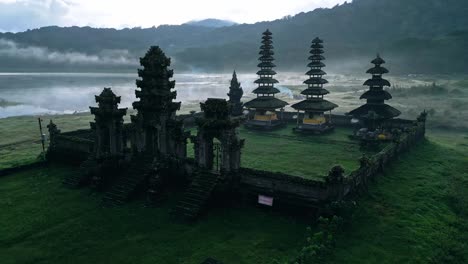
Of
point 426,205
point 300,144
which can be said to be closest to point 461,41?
point 300,144

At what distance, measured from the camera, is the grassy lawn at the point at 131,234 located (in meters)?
18.1

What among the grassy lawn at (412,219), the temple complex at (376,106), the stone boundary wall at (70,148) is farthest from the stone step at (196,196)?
the temple complex at (376,106)

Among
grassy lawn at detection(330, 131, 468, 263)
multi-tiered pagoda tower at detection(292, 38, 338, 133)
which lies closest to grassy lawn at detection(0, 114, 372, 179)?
multi-tiered pagoda tower at detection(292, 38, 338, 133)

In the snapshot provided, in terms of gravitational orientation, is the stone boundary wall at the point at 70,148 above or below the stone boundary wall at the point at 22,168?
above

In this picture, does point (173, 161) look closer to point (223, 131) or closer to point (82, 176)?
point (223, 131)

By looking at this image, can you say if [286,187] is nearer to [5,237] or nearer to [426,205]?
[426,205]

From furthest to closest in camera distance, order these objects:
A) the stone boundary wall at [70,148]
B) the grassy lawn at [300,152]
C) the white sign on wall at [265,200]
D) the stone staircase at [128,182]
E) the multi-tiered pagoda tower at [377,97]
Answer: the multi-tiered pagoda tower at [377,97]
the grassy lawn at [300,152]
the stone boundary wall at [70,148]
the stone staircase at [128,182]
the white sign on wall at [265,200]

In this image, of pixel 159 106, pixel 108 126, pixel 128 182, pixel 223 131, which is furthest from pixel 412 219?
pixel 108 126

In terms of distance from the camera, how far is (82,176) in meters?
27.8

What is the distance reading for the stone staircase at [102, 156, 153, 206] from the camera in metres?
24.5

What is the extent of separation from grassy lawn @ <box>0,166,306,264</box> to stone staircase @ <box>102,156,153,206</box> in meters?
0.78

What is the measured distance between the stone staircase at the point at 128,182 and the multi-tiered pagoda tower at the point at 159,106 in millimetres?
1571

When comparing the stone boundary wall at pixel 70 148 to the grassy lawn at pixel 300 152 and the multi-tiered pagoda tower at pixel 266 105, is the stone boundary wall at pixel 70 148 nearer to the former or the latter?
the grassy lawn at pixel 300 152

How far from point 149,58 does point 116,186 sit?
32.5 feet
